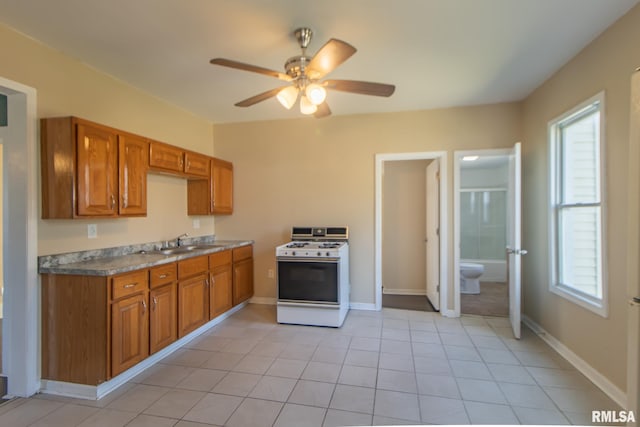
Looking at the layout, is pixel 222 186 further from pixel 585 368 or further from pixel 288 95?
pixel 585 368

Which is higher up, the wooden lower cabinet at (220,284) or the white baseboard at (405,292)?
the wooden lower cabinet at (220,284)

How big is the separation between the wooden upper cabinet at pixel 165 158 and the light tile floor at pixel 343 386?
1.82 metres

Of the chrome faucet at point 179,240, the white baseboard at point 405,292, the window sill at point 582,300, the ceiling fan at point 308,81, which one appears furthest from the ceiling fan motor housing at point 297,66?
the white baseboard at point 405,292

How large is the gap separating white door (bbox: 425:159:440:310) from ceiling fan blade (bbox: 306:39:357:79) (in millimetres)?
2491

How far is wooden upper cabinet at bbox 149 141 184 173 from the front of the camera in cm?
298

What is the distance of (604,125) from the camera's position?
7.32 ft

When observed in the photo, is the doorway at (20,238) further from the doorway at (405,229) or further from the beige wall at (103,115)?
the doorway at (405,229)

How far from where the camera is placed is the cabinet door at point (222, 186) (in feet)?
13.0

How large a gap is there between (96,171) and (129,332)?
4.21 feet

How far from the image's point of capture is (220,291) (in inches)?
140

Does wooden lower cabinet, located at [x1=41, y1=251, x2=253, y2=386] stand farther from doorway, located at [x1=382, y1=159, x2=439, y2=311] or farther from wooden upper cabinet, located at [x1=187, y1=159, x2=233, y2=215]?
doorway, located at [x1=382, y1=159, x2=439, y2=311]

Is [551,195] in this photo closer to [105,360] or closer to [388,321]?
[388,321]
